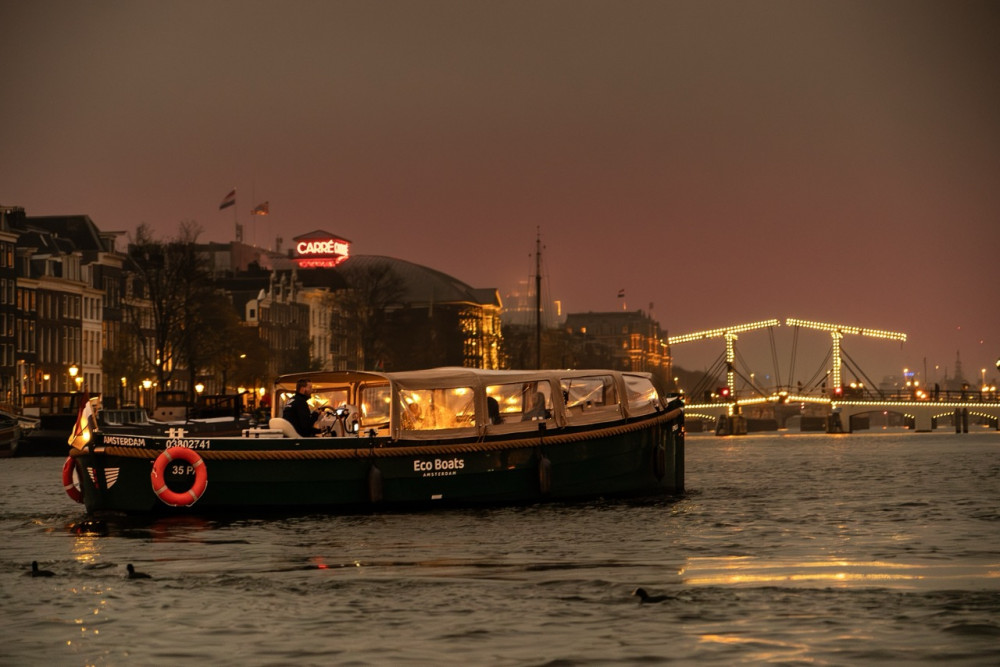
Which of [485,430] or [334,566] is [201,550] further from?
[485,430]

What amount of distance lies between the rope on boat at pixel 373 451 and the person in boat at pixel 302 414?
48.4 inches

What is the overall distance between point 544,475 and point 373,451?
4.31 m

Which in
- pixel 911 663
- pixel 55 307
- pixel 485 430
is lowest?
pixel 911 663

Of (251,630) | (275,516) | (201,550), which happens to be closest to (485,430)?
(275,516)

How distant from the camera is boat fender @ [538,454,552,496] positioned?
4034cm

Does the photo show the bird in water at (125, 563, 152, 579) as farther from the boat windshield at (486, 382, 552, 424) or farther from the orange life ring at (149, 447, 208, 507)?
the boat windshield at (486, 382, 552, 424)

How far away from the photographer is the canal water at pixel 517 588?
1941 cm

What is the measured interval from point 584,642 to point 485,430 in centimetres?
2008

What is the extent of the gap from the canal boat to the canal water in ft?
1.97

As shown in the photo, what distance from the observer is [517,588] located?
24750 mm

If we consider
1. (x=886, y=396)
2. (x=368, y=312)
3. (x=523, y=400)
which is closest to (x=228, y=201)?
(x=368, y=312)

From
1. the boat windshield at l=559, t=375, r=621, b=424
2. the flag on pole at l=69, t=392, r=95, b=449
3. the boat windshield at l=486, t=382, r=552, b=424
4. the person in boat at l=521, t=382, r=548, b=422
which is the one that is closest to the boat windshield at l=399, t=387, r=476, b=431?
the boat windshield at l=486, t=382, r=552, b=424

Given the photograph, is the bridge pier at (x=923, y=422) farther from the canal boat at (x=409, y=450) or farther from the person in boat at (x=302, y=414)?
the person in boat at (x=302, y=414)

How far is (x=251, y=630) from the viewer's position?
68.6 feet
